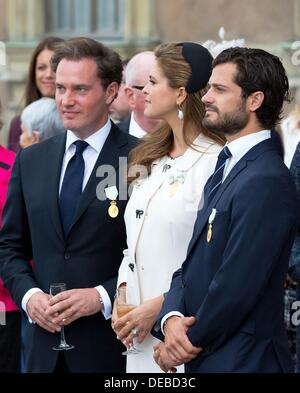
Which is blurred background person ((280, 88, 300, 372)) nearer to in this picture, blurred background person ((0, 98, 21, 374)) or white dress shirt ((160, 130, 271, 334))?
white dress shirt ((160, 130, 271, 334))

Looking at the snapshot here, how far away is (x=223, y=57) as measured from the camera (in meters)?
4.50

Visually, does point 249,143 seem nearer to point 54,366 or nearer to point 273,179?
point 273,179

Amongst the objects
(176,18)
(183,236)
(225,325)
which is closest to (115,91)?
(183,236)

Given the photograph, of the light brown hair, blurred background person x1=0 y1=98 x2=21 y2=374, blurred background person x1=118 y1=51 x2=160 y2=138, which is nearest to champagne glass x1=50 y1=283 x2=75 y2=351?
blurred background person x1=0 y1=98 x2=21 y2=374

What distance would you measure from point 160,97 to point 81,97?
39 cm

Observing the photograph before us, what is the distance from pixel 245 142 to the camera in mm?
4379

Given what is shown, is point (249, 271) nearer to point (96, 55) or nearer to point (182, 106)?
point (182, 106)

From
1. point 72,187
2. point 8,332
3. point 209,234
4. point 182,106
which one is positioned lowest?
point 8,332

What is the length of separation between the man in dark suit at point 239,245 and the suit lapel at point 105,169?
2.15ft

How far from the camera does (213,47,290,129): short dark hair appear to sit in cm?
439

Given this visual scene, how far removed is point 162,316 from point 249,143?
0.77m

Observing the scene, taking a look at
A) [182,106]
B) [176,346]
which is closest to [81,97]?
[182,106]

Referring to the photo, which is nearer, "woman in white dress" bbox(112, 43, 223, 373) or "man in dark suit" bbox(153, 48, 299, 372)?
"man in dark suit" bbox(153, 48, 299, 372)

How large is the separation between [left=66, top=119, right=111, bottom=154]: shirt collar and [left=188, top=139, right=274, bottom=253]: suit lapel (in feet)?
2.94
